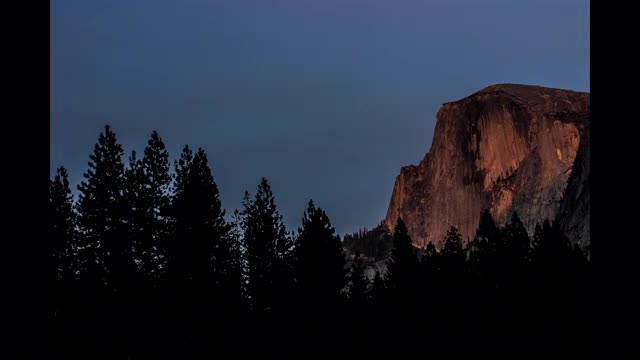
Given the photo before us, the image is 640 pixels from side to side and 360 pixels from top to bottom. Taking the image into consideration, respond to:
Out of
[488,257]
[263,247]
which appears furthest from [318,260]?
[488,257]

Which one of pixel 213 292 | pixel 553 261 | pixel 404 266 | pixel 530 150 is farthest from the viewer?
pixel 530 150

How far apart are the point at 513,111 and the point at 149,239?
167m

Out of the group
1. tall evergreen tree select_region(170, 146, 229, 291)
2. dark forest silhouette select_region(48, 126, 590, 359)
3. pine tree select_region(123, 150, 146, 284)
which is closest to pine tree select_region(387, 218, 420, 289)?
dark forest silhouette select_region(48, 126, 590, 359)

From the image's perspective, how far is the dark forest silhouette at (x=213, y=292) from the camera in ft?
117

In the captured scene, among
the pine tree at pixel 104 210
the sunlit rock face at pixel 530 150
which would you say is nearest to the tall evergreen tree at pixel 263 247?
the pine tree at pixel 104 210

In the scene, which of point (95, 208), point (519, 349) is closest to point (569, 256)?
point (519, 349)

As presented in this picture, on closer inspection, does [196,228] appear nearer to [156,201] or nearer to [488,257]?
[156,201]

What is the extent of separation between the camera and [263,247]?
173 ft

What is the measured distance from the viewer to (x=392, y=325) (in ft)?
148

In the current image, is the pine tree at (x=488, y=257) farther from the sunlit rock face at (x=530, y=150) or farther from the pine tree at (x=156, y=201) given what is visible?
the sunlit rock face at (x=530, y=150)

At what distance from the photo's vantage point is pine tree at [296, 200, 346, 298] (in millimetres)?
46281

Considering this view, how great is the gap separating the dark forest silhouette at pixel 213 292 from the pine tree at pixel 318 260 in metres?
0.11

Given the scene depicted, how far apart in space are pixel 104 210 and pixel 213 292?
845 cm

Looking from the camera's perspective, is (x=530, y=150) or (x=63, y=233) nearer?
(x=63, y=233)
